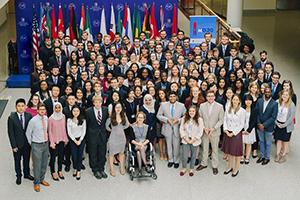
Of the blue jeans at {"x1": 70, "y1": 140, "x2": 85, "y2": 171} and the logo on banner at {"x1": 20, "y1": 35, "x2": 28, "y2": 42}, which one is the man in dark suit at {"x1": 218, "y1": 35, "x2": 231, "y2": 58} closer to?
the blue jeans at {"x1": 70, "y1": 140, "x2": 85, "y2": 171}

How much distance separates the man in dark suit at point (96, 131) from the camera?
9236 mm

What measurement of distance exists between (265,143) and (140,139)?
2.54 meters

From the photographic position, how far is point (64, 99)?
9.71 m

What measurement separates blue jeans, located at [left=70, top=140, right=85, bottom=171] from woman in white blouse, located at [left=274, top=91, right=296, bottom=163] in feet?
12.4

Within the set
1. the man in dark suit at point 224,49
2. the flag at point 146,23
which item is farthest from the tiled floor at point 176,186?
the flag at point 146,23

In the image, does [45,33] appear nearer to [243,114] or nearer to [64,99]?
[64,99]

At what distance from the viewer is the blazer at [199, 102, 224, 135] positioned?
31.0ft

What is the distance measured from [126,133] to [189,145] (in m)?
1.30

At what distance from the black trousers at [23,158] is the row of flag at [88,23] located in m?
6.57

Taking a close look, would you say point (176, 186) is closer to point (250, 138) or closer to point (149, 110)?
point (149, 110)

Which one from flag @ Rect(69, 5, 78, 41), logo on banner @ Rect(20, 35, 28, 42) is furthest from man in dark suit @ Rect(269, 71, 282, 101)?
logo on banner @ Rect(20, 35, 28, 42)

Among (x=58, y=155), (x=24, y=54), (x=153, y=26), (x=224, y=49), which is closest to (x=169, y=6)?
(x=153, y=26)

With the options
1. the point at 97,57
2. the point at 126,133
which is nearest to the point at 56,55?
the point at 97,57

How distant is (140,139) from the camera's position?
9.55 metres
